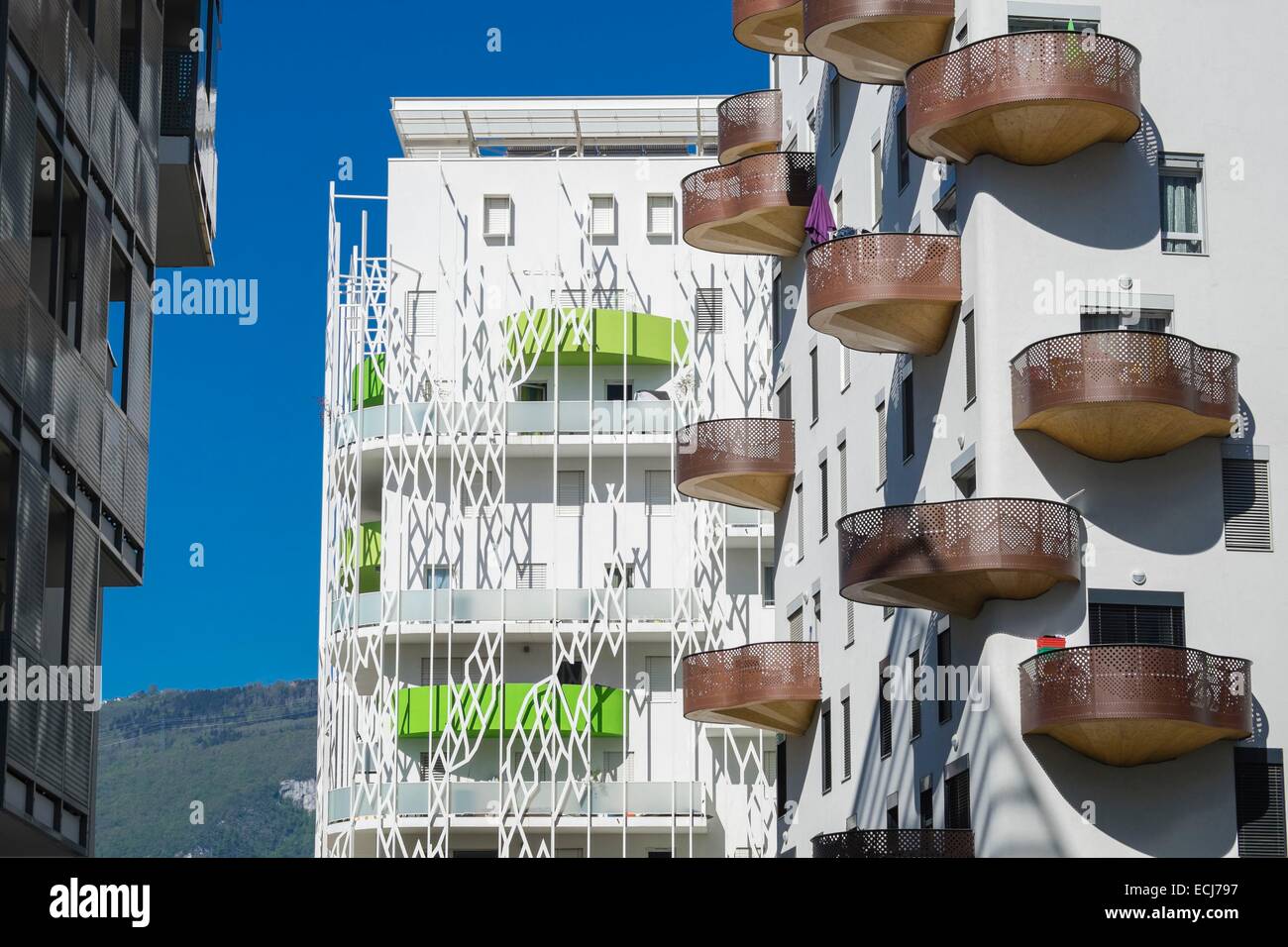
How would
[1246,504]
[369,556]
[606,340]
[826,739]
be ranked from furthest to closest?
[606,340]
[369,556]
[826,739]
[1246,504]

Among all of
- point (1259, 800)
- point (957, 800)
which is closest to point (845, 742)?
point (957, 800)

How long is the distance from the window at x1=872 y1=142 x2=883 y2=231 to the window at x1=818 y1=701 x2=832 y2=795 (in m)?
10.5

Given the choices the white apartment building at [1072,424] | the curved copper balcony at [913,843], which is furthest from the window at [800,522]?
the curved copper balcony at [913,843]

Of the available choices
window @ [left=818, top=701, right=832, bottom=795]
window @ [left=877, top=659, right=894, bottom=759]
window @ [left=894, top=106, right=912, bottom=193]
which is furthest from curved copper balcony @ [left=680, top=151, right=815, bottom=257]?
window @ [left=877, top=659, right=894, bottom=759]

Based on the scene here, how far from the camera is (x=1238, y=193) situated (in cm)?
4347

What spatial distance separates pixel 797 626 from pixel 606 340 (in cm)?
1880

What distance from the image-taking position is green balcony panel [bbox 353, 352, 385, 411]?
7081cm

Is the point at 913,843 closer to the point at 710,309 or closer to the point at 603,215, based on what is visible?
the point at 710,309

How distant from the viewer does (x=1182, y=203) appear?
142ft

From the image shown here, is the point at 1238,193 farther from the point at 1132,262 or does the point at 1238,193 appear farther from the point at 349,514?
the point at 349,514

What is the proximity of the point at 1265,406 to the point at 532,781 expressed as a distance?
29538 mm

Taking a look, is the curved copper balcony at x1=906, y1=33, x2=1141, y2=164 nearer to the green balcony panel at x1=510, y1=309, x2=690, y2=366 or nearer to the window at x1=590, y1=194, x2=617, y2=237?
the green balcony panel at x1=510, y1=309, x2=690, y2=366

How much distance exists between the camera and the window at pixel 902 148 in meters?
46.6

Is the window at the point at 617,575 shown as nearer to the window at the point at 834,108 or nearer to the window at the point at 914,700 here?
the window at the point at 834,108
